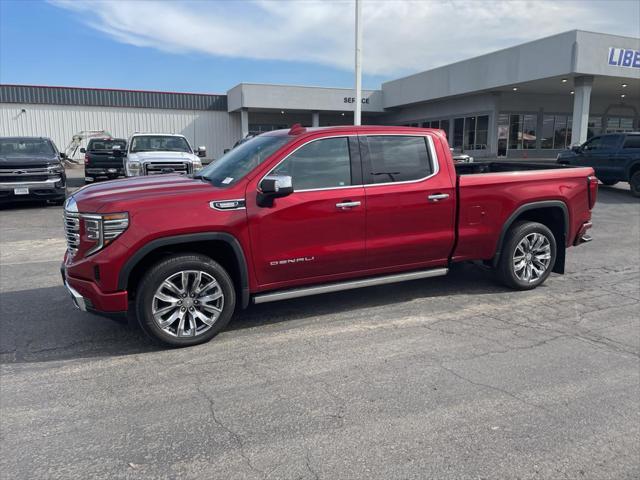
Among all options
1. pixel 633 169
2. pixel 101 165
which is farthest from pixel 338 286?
pixel 101 165

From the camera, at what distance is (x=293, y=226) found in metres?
4.77

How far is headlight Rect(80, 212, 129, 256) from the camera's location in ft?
13.9

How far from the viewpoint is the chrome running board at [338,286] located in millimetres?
4824

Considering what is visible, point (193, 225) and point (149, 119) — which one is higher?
point (149, 119)

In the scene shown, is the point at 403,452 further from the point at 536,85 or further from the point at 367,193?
the point at 536,85

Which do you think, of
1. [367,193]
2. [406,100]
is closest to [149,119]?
[406,100]

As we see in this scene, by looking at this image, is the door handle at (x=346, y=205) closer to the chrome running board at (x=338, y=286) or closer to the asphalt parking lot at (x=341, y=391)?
the chrome running board at (x=338, y=286)

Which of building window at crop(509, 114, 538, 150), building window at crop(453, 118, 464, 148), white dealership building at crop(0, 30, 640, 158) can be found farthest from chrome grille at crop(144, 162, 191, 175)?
building window at crop(453, 118, 464, 148)

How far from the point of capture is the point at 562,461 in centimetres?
292

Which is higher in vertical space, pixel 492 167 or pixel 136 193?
pixel 492 167

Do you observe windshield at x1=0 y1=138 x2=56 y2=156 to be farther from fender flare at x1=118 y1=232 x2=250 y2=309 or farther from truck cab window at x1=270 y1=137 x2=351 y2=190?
truck cab window at x1=270 y1=137 x2=351 y2=190

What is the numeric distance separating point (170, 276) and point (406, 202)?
248cm

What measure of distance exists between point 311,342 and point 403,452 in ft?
5.83

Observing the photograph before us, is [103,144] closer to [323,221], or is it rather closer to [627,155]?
[323,221]
